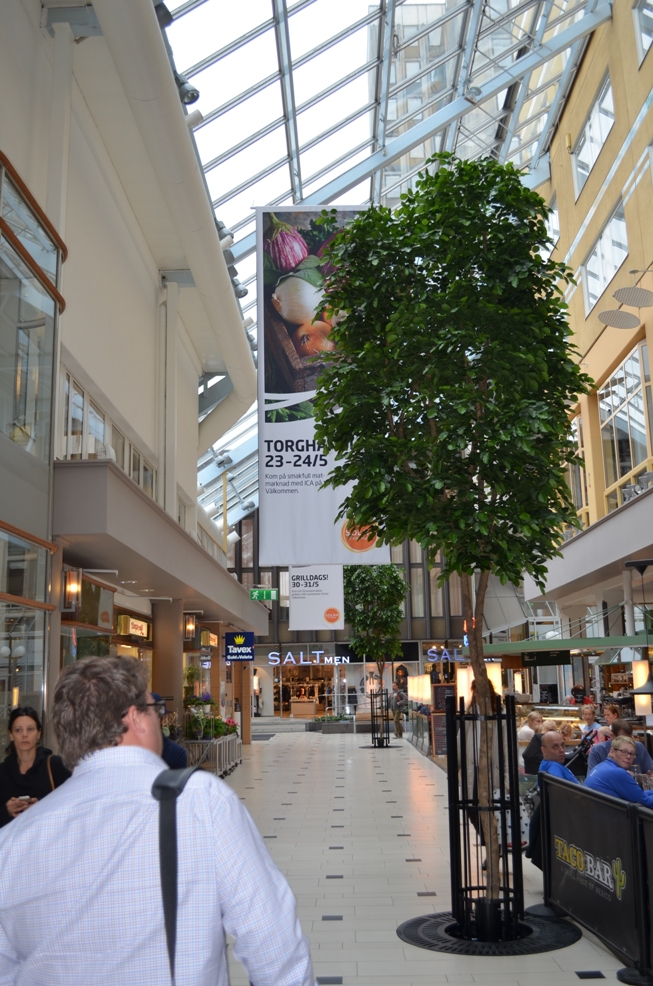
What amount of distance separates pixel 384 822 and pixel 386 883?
11.4ft

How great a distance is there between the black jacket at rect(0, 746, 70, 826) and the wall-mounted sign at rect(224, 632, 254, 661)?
15.7 metres

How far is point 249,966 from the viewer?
4.77ft

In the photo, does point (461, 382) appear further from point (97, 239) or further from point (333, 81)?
point (333, 81)

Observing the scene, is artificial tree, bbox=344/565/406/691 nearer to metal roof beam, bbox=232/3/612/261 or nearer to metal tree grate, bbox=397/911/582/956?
metal roof beam, bbox=232/3/612/261

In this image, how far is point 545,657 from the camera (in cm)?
1703

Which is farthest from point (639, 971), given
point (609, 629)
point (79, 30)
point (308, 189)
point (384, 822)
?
point (609, 629)

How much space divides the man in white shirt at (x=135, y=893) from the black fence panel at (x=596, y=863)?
3.59 m

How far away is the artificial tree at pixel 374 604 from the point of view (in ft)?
94.0

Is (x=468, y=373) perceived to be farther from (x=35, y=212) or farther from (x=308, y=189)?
(x=308, y=189)

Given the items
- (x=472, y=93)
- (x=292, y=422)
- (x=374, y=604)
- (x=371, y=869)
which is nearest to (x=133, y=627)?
(x=292, y=422)

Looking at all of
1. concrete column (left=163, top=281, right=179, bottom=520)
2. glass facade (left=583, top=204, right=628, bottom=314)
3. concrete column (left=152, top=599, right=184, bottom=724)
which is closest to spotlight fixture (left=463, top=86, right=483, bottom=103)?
glass facade (left=583, top=204, right=628, bottom=314)

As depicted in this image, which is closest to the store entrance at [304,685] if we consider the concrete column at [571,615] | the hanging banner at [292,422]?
the concrete column at [571,615]

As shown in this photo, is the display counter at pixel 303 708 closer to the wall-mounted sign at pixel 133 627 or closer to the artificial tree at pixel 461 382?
the wall-mounted sign at pixel 133 627

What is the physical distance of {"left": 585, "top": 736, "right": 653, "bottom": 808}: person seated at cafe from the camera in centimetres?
598
